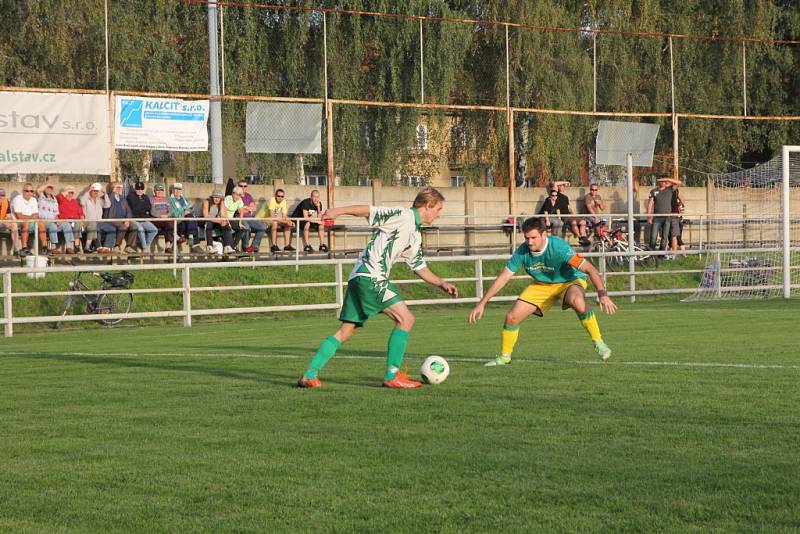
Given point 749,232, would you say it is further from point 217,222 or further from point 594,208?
point 217,222

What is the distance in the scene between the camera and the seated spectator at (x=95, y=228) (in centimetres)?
2538

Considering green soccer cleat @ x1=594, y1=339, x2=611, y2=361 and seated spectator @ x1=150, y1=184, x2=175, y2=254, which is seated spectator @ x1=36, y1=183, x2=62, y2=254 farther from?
green soccer cleat @ x1=594, y1=339, x2=611, y2=361

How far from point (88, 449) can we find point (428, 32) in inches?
1084

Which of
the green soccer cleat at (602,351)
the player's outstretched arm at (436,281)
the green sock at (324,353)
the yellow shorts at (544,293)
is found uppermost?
the player's outstretched arm at (436,281)

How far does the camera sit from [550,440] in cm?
791

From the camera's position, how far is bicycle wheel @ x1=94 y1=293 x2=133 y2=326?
22516mm

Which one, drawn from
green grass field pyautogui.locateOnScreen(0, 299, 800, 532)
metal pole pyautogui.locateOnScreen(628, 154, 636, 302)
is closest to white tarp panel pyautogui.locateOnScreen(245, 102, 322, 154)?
metal pole pyautogui.locateOnScreen(628, 154, 636, 302)

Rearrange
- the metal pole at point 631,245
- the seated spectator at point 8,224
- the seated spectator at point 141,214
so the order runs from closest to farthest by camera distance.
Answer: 1. the seated spectator at point 8,224
2. the metal pole at point 631,245
3. the seated spectator at point 141,214

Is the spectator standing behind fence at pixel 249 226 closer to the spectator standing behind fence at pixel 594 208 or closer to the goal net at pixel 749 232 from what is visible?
the spectator standing behind fence at pixel 594 208

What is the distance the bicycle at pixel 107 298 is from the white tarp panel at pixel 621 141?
14501 mm

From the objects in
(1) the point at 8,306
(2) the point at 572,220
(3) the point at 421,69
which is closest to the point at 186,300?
(1) the point at 8,306

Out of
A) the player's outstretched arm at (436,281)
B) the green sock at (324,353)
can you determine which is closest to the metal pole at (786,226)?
the player's outstretched arm at (436,281)

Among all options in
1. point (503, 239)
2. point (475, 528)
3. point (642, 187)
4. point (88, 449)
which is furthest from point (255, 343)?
point (642, 187)

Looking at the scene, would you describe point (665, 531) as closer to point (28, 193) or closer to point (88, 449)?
point (88, 449)
